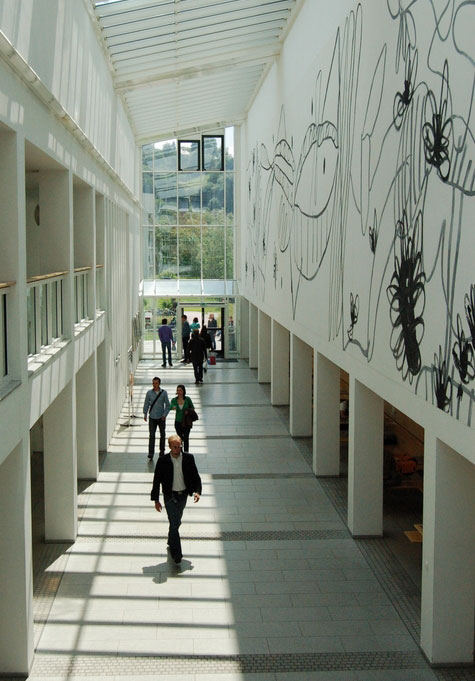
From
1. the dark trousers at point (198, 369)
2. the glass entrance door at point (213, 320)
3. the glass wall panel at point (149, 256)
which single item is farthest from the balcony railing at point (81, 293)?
the glass wall panel at point (149, 256)

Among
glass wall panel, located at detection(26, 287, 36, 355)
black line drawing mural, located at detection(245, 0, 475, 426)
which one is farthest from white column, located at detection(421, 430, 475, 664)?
glass wall panel, located at detection(26, 287, 36, 355)

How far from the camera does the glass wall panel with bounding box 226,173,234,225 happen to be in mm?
32219

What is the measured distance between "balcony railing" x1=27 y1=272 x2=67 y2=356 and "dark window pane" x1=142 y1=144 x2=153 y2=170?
22.6m

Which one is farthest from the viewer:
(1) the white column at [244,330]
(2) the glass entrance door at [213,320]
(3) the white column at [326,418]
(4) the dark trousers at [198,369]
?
(2) the glass entrance door at [213,320]

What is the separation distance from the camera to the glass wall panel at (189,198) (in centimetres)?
3222

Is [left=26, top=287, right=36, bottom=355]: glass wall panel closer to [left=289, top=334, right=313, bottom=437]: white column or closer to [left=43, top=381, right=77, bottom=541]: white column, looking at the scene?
[left=43, top=381, right=77, bottom=541]: white column

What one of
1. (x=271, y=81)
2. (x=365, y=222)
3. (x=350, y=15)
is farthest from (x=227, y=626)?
(x=271, y=81)

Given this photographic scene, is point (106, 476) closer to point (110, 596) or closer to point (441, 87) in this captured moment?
point (110, 596)

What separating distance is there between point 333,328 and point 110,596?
5.16 metres

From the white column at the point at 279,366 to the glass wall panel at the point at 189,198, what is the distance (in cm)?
1281

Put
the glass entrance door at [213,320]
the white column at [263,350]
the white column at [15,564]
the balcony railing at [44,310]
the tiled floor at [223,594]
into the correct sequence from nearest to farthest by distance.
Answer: the white column at [15,564], the tiled floor at [223,594], the balcony railing at [44,310], the white column at [263,350], the glass entrance door at [213,320]

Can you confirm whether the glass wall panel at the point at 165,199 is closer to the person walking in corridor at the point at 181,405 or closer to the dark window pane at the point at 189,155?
the dark window pane at the point at 189,155

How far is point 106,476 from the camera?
1374 centimetres

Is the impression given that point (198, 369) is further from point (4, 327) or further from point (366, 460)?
point (4, 327)
